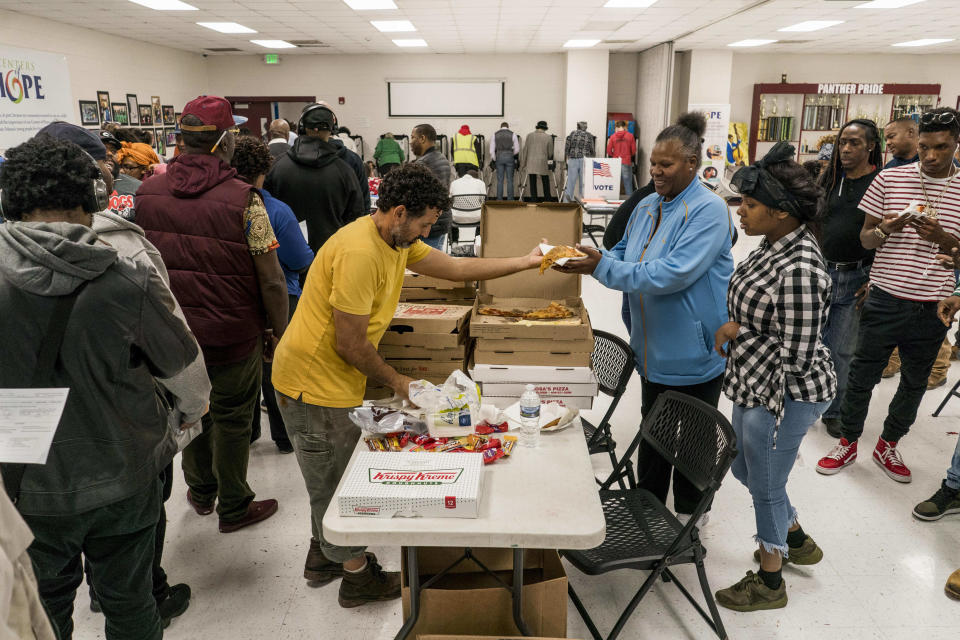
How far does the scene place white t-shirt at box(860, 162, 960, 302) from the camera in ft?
9.98

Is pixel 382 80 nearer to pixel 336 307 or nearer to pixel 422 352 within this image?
pixel 422 352

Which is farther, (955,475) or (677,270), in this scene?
(955,475)

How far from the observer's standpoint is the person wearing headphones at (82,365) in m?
1.47

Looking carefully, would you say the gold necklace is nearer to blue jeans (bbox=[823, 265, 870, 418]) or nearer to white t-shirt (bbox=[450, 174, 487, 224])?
blue jeans (bbox=[823, 265, 870, 418])

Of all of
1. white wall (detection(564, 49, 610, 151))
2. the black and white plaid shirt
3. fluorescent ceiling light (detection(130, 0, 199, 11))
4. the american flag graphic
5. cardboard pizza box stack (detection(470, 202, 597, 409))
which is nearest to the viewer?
the black and white plaid shirt

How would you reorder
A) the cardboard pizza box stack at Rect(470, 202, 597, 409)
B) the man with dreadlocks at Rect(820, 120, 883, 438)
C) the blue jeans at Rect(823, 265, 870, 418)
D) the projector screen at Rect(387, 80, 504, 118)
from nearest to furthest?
the cardboard pizza box stack at Rect(470, 202, 597, 409) → the man with dreadlocks at Rect(820, 120, 883, 438) → the blue jeans at Rect(823, 265, 870, 418) → the projector screen at Rect(387, 80, 504, 118)

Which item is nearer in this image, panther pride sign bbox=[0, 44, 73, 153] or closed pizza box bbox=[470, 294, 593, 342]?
closed pizza box bbox=[470, 294, 593, 342]

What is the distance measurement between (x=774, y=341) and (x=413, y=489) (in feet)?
4.39

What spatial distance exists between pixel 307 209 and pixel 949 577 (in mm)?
3526

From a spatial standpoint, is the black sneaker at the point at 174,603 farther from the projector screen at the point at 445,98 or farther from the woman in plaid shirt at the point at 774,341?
the projector screen at the point at 445,98

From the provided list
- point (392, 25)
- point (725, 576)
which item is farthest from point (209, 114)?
point (392, 25)

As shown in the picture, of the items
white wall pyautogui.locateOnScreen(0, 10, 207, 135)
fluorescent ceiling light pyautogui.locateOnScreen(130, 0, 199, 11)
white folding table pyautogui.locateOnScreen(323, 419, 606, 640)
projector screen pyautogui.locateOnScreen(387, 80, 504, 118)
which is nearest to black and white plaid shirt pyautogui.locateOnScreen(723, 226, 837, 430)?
white folding table pyautogui.locateOnScreen(323, 419, 606, 640)

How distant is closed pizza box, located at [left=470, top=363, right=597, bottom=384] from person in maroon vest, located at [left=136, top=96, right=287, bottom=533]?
37.0 inches

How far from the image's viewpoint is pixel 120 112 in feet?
35.6
